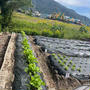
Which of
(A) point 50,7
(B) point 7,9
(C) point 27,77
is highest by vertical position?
(A) point 50,7

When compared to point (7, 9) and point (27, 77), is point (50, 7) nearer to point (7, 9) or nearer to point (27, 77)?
point (7, 9)

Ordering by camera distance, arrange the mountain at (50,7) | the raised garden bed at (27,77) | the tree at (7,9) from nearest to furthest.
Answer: the raised garden bed at (27,77), the tree at (7,9), the mountain at (50,7)

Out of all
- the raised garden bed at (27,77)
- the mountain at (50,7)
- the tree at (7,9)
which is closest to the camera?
the raised garden bed at (27,77)

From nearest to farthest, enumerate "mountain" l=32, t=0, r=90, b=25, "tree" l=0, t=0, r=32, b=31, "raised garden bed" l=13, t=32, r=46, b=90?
"raised garden bed" l=13, t=32, r=46, b=90, "tree" l=0, t=0, r=32, b=31, "mountain" l=32, t=0, r=90, b=25

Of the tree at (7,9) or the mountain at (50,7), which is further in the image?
the mountain at (50,7)

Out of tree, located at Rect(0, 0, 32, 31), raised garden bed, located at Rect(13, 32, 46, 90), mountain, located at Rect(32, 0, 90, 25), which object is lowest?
raised garden bed, located at Rect(13, 32, 46, 90)

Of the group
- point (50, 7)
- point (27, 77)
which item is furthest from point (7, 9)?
point (50, 7)

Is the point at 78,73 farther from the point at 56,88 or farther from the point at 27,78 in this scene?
the point at 27,78

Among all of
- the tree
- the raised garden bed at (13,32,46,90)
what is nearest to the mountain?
the tree

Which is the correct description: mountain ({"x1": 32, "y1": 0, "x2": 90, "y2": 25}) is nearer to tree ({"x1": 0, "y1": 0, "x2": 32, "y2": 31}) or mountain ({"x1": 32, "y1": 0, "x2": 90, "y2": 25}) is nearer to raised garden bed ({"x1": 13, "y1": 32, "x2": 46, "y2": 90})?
tree ({"x1": 0, "y1": 0, "x2": 32, "y2": 31})

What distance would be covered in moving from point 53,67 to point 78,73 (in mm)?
1173

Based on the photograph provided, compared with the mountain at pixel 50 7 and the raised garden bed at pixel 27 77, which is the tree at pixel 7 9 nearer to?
the raised garden bed at pixel 27 77

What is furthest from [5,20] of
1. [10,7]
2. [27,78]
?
[27,78]

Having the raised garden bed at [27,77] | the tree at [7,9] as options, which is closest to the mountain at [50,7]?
the tree at [7,9]
